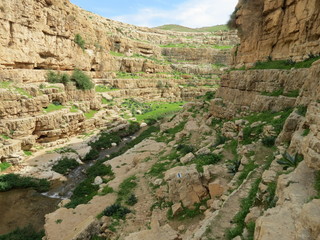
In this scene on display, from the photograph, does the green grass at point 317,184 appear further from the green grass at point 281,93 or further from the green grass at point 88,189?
the green grass at point 88,189

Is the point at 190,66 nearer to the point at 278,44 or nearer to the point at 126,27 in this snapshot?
the point at 126,27

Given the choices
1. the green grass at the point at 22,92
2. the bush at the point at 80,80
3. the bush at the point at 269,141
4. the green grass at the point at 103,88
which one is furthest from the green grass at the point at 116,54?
the bush at the point at 269,141

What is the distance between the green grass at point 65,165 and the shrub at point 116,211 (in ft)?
32.8

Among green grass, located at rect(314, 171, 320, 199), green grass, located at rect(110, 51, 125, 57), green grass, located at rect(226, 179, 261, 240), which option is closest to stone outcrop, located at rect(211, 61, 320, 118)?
green grass, located at rect(314, 171, 320, 199)

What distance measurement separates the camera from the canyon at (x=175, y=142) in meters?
6.46


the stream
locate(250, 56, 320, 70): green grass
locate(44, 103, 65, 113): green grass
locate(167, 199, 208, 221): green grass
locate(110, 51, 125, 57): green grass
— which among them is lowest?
the stream

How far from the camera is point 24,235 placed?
1173cm

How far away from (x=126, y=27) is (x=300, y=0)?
220 feet

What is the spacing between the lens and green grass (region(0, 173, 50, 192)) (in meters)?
16.3

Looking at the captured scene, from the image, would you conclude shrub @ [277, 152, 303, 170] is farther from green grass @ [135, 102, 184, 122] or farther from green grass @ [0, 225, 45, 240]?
green grass @ [135, 102, 184, 122]

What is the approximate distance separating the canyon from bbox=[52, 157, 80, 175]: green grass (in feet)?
0.46

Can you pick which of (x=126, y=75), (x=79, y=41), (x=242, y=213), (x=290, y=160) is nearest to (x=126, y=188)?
(x=242, y=213)

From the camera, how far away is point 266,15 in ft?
54.1

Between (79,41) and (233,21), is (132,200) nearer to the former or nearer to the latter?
(233,21)
